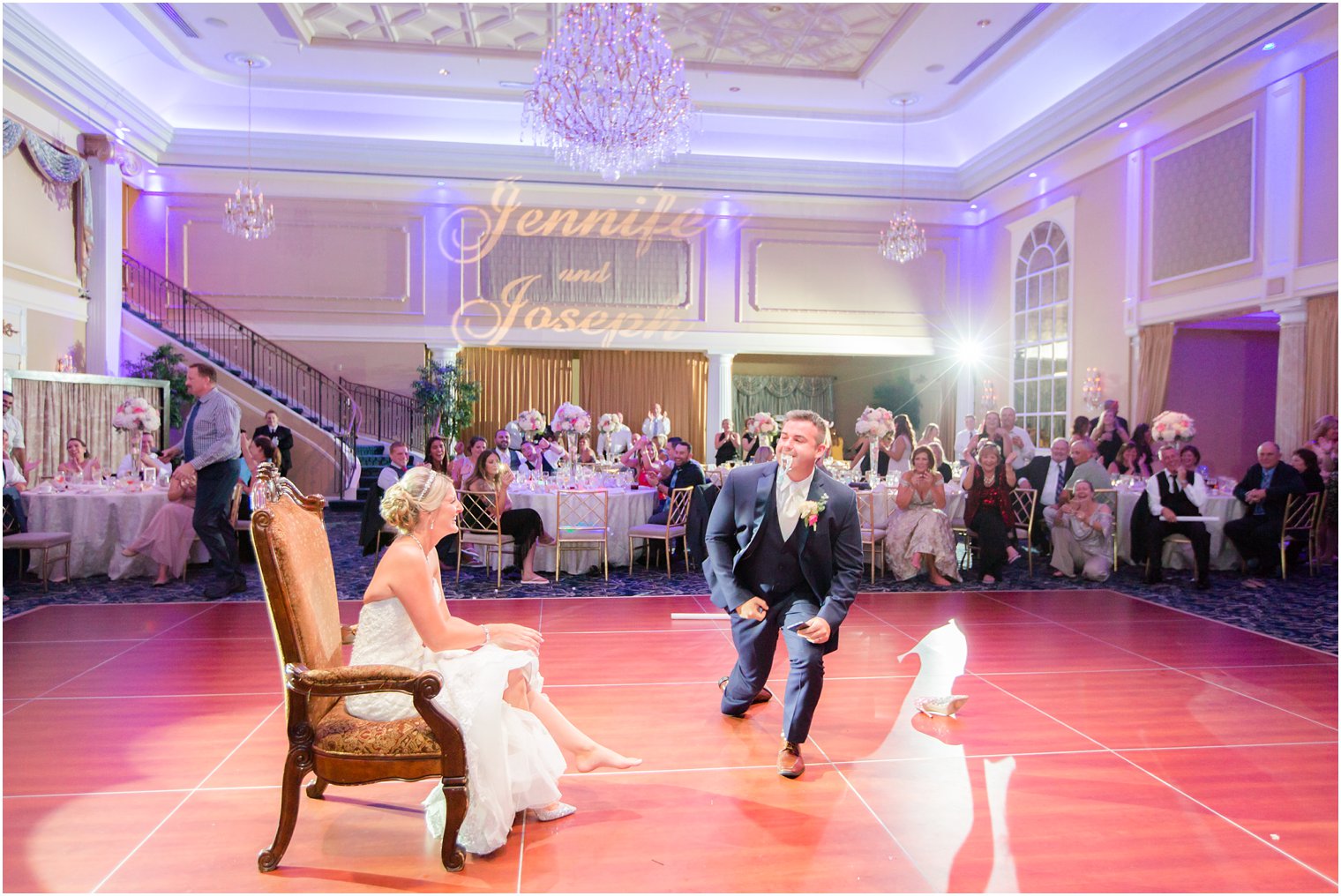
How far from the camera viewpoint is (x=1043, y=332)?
12102 millimetres

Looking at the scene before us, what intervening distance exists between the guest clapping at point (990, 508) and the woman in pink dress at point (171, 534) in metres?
6.07

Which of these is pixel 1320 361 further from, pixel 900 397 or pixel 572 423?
pixel 900 397

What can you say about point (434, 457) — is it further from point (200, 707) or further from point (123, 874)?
point (123, 874)

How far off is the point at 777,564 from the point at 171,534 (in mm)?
5221

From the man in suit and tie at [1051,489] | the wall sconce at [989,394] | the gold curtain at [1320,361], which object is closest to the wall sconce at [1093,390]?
the wall sconce at [989,394]

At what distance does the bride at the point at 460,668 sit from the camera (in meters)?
2.35

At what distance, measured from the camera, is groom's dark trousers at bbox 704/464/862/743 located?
3161 mm

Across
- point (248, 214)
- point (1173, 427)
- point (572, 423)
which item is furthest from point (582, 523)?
point (248, 214)

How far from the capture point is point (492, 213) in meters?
13.3

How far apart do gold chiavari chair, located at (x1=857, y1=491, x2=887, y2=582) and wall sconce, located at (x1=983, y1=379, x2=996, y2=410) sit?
6.87 m

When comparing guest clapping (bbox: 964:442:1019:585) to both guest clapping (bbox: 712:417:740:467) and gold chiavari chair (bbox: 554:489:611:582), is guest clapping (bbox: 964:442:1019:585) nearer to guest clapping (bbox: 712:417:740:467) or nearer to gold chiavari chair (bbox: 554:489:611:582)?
gold chiavari chair (bbox: 554:489:611:582)

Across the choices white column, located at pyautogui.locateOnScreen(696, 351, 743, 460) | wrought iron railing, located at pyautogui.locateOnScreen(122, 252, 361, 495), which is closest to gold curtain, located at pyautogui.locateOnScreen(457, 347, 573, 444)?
wrought iron railing, located at pyautogui.locateOnScreen(122, 252, 361, 495)

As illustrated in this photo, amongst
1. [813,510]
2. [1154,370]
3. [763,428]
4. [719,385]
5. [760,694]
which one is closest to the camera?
[813,510]

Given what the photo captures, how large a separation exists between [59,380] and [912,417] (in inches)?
508
